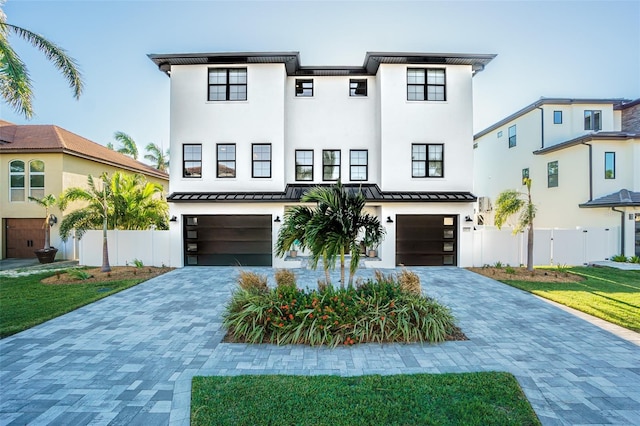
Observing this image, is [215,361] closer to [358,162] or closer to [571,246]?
[358,162]

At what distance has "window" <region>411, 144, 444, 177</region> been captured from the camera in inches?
493

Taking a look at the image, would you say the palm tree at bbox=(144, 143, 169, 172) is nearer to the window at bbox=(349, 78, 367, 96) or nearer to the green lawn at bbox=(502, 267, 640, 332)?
the window at bbox=(349, 78, 367, 96)

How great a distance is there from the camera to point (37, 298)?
7797mm

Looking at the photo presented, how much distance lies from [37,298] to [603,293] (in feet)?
54.4

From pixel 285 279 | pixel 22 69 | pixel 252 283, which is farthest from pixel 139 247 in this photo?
pixel 285 279

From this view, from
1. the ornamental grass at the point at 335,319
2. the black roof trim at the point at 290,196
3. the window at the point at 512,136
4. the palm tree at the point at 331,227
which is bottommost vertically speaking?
the ornamental grass at the point at 335,319

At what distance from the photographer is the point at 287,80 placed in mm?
13312

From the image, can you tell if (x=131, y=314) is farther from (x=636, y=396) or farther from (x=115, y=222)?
(x=636, y=396)

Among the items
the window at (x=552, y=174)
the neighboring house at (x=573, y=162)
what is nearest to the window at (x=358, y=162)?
the neighboring house at (x=573, y=162)

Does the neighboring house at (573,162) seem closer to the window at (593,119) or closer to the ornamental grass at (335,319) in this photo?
the window at (593,119)

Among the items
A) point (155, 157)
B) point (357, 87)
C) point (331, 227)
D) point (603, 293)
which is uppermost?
point (357, 87)

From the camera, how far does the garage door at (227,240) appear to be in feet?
40.7

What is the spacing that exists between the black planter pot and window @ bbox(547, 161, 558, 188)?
27.5 m

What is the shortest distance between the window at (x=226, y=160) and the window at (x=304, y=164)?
2.99m
